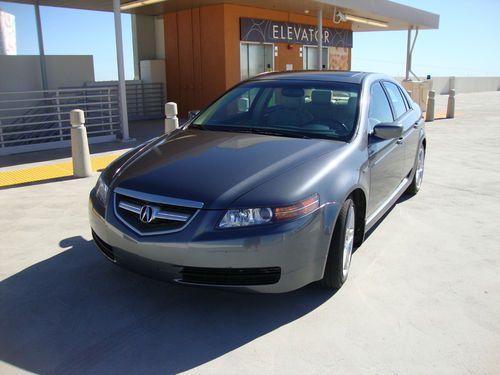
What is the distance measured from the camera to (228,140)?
412 centimetres

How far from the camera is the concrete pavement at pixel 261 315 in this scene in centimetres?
288

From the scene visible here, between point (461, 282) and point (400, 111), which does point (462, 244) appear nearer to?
point (461, 282)

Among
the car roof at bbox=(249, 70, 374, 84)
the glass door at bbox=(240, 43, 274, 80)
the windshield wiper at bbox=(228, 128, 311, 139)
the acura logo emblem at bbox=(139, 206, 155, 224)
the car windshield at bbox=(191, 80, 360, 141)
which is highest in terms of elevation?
the glass door at bbox=(240, 43, 274, 80)

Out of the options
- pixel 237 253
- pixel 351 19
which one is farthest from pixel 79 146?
pixel 351 19

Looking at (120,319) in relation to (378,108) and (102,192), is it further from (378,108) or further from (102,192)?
(378,108)

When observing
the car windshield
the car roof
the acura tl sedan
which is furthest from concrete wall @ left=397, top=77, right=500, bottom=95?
the acura tl sedan

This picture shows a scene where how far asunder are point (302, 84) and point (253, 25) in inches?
456

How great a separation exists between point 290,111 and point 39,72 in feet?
33.0

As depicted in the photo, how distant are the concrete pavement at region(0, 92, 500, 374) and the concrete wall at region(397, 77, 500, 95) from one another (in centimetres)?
2962

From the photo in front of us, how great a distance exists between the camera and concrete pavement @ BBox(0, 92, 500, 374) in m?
2.88

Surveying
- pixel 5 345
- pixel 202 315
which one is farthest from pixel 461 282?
pixel 5 345

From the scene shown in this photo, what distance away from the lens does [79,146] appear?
741 cm

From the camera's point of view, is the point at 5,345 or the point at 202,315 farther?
the point at 202,315

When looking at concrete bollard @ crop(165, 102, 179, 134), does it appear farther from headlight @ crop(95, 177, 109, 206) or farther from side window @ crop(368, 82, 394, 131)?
headlight @ crop(95, 177, 109, 206)
